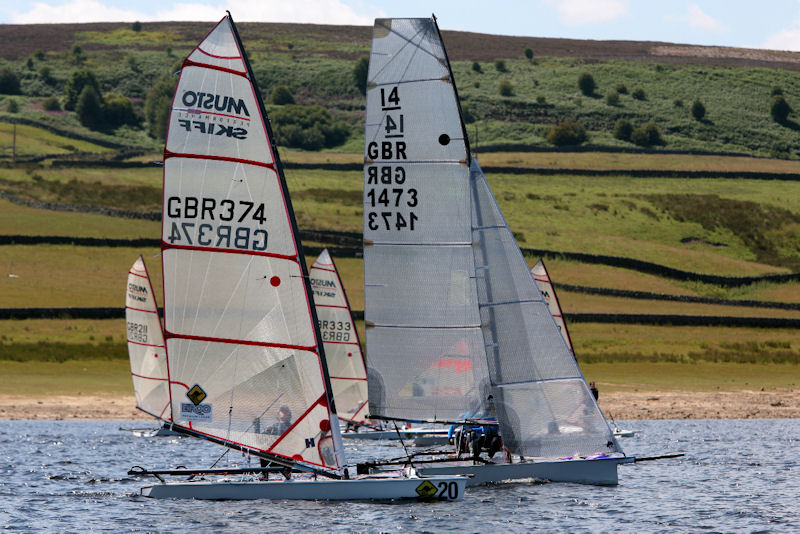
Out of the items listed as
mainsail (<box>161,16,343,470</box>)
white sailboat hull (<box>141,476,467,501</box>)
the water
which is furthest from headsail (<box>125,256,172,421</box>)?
mainsail (<box>161,16,343,470</box>)

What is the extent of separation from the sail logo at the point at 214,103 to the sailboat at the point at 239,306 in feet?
0.07

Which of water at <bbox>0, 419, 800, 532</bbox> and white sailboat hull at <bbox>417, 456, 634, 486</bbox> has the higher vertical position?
white sailboat hull at <bbox>417, 456, 634, 486</bbox>

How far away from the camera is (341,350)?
49.5 metres

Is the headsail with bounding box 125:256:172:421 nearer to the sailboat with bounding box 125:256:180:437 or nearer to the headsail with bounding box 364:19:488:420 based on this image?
the sailboat with bounding box 125:256:180:437

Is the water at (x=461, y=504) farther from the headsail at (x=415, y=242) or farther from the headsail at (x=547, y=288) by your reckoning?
the headsail at (x=547, y=288)

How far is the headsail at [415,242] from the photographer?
3033 centimetres

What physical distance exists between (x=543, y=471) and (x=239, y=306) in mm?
9424

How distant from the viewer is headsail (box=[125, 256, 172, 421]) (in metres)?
50.9

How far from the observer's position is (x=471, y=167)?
32.0 m

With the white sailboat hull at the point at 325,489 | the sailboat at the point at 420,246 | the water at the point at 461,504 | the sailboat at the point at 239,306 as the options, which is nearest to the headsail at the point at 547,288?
the water at the point at 461,504

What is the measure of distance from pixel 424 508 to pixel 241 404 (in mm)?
5064

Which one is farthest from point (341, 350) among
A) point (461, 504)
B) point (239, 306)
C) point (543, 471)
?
point (239, 306)

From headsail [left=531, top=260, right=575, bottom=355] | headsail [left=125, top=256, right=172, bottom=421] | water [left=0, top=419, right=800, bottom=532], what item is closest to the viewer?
water [left=0, top=419, right=800, bottom=532]

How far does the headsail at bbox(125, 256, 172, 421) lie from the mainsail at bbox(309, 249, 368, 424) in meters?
7.22
